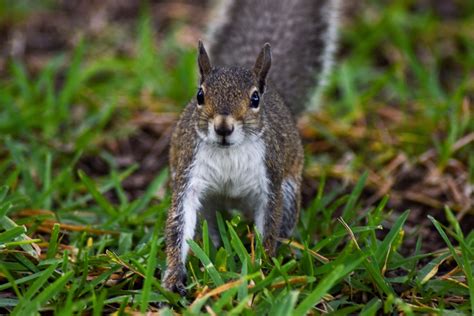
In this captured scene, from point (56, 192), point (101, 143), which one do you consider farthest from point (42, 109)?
point (56, 192)

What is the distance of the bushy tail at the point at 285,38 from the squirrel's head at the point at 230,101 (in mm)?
765

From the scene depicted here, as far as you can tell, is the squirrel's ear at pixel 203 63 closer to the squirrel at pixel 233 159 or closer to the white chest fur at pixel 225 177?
the squirrel at pixel 233 159

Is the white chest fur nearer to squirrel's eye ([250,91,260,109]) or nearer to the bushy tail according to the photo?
squirrel's eye ([250,91,260,109])

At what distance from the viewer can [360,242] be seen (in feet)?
9.93

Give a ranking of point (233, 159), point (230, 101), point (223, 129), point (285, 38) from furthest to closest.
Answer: point (285, 38) → point (233, 159) → point (230, 101) → point (223, 129)

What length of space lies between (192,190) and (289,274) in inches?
17.4

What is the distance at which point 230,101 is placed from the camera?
8.83 feet

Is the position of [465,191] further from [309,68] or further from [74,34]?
[74,34]

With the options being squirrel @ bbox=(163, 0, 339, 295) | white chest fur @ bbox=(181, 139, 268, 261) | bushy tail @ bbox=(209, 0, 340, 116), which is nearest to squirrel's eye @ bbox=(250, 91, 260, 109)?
squirrel @ bbox=(163, 0, 339, 295)

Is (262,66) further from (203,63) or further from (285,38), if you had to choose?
(285,38)

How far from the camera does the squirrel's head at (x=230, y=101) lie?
2627mm

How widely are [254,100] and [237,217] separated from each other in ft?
1.33

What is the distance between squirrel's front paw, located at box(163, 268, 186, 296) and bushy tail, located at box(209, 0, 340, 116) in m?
1.14

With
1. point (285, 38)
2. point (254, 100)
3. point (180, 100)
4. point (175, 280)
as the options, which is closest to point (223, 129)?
point (254, 100)
